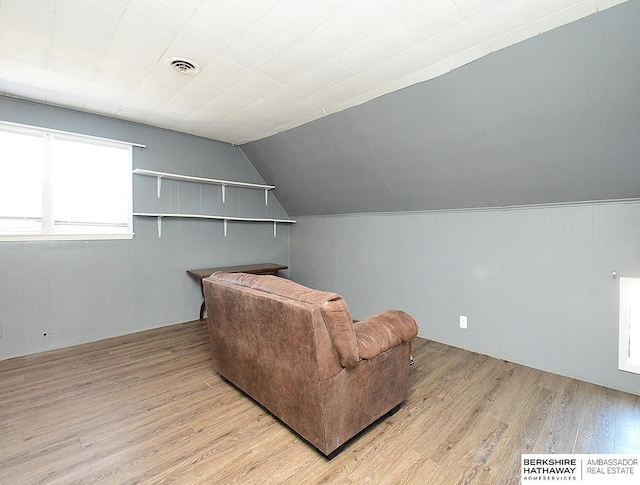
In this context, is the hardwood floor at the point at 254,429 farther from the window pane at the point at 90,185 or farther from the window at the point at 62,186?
the window pane at the point at 90,185

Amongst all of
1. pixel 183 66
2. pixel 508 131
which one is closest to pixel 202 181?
pixel 183 66

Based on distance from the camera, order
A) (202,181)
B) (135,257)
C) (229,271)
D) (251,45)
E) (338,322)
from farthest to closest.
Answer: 1. (202,181)
2. (229,271)
3. (135,257)
4. (251,45)
5. (338,322)

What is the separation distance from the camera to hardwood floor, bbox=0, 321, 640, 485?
5.32ft

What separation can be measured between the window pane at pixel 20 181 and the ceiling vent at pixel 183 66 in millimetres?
1903

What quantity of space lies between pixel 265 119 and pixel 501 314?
3.13 m

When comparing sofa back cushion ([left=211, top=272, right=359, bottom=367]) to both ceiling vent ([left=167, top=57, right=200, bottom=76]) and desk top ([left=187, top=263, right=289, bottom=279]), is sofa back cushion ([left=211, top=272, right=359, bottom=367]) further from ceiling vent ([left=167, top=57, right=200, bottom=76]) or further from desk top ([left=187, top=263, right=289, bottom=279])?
desk top ([left=187, top=263, right=289, bottom=279])

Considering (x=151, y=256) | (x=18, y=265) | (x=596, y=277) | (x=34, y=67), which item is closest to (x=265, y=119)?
(x=34, y=67)

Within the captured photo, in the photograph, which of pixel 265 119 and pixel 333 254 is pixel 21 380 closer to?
pixel 265 119

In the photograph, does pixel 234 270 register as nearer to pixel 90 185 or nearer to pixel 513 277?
pixel 90 185

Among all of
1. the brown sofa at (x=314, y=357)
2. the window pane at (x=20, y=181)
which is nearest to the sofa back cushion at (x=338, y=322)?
the brown sofa at (x=314, y=357)

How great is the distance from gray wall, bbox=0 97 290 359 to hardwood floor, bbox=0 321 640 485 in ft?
1.84

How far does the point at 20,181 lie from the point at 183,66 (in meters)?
2.16

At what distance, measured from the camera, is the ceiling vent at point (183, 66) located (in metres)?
2.27

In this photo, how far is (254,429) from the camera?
1.96 meters
